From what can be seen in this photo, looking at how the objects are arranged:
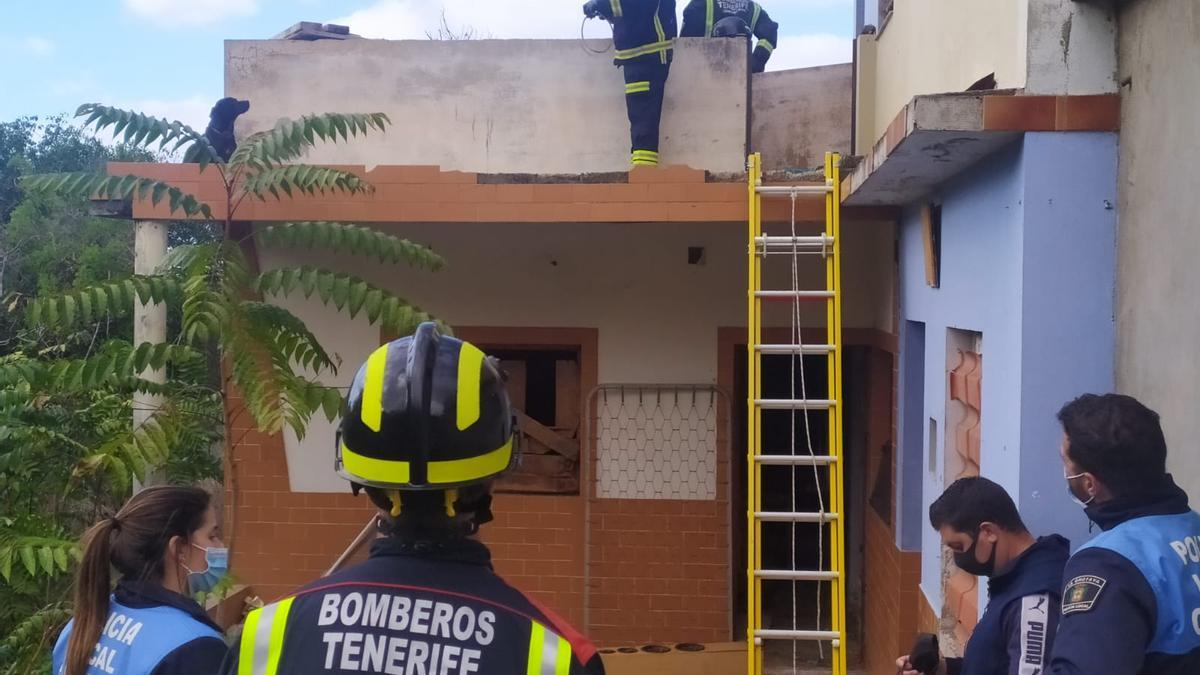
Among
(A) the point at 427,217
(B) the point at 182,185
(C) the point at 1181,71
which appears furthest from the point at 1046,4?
(B) the point at 182,185

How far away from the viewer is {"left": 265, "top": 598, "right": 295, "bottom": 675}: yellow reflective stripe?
1.48m

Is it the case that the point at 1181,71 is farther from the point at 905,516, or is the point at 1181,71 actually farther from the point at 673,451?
the point at 673,451

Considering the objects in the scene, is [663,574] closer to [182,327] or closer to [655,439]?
[655,439]

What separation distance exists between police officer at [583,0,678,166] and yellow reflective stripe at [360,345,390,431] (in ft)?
18.6

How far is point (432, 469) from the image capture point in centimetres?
157

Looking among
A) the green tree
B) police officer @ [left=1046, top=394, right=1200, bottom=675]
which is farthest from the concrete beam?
the green tree

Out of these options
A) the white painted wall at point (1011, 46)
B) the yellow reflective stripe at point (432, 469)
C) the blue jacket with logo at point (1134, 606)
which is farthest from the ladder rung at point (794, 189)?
the yellow reflective stripe at point (432, 469)

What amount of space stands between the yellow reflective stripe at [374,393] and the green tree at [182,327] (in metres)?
3.42

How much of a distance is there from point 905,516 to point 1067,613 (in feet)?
11.7

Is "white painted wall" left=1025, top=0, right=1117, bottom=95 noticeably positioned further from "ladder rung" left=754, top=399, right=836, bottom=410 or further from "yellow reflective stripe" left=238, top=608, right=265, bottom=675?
"yellow reflective stripe" left=238, top=608, right=265, bottom=675

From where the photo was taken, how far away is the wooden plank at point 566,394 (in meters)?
7.34

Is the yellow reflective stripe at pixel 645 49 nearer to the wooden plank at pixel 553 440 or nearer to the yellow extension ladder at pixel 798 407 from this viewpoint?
the yellow extension ladder at pixel 798 407

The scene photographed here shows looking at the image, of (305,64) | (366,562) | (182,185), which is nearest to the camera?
(366,562)

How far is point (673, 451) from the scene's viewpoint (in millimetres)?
7121
